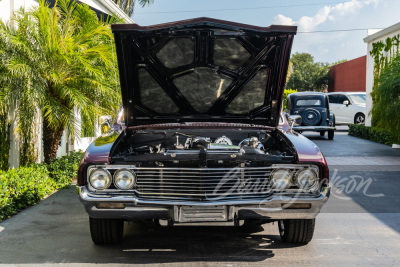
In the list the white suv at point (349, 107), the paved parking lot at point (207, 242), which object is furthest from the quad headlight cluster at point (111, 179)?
the white suv at point (349, 107)

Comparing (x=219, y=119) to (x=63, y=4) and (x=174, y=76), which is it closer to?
(x=174, y=76)

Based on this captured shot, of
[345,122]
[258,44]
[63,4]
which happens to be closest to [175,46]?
[258,44]

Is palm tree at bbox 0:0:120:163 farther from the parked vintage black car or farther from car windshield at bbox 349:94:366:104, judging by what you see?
car windshield at bbox 349:94:366:104

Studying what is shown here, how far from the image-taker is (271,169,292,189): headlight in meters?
4.40

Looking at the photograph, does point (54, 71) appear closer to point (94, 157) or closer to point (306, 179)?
point (94, 157)

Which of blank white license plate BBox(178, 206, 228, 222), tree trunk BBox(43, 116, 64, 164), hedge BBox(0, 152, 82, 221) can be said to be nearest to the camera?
blank white license plate BBox(178, 206, 228, 222)

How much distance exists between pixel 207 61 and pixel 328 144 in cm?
1201

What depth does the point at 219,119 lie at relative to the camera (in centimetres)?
581

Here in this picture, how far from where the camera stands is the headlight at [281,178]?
14.4 ft

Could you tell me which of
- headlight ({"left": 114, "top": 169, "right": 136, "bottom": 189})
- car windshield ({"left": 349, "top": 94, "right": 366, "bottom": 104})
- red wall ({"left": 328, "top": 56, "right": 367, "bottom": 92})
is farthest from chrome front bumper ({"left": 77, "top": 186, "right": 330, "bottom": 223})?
red wall ({"left": 328, "top": 56, "right": 367, "bottom": 92})

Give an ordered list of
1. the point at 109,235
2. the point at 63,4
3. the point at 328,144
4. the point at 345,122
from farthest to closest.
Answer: the point at 345,122
the point at 328,144
the point at 63,4
the point at 109,235

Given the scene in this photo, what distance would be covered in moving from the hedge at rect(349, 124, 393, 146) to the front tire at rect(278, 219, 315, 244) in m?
11.4

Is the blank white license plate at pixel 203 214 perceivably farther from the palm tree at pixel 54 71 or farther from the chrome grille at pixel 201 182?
the palm tree at pixel 54 71

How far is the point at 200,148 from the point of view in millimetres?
4859
